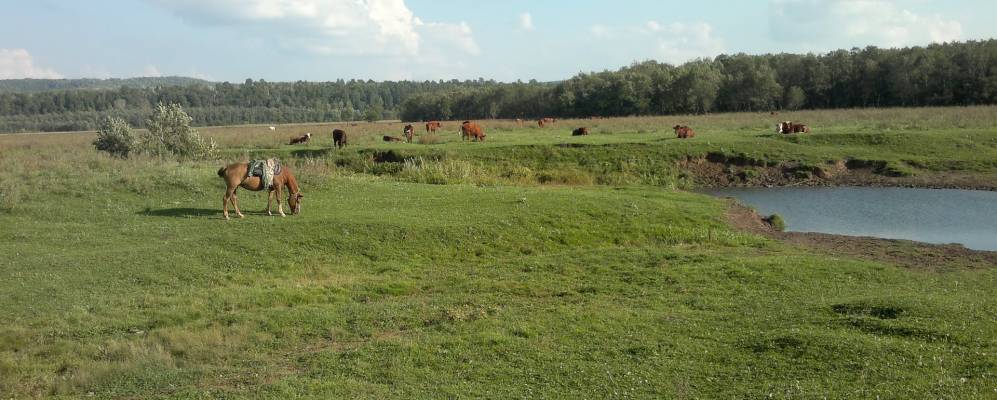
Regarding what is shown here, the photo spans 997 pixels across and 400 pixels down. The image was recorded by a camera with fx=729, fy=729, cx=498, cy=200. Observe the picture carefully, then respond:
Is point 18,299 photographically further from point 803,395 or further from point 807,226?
point 807,226

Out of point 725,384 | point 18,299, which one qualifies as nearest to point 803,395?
point 725,384

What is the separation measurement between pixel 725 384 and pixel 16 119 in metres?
136

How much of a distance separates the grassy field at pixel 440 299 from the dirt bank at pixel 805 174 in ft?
36.4

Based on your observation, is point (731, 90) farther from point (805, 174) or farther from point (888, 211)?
point (888, 211)

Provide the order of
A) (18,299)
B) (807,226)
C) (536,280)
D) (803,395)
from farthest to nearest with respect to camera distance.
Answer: (807,226) → (536,280) → (18,299) → (803,395)

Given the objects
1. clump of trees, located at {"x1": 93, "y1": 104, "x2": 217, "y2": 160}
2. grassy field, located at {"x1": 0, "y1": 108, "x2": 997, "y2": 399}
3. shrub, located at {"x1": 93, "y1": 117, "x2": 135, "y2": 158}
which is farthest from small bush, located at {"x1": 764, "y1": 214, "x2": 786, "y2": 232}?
shrub, located at {"x1": 93, "y1": 117, "x2": 135, "y2": 158}

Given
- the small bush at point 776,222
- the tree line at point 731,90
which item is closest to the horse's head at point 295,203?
the small bush at point 776,222

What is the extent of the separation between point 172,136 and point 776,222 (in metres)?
24.4

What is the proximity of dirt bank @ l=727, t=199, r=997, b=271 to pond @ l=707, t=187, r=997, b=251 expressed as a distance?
2285mm

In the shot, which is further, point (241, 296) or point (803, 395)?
point (241, 296)

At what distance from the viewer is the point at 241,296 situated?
44.7 feet

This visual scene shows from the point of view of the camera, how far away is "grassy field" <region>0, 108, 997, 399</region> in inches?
369

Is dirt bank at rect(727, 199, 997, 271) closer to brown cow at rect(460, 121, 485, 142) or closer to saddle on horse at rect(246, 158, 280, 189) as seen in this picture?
saddle on horse at rect(246, 158, 280, 189)

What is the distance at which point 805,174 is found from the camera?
36.8 metres
